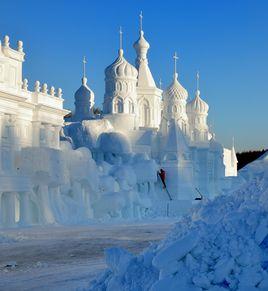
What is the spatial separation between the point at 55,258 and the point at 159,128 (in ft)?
148

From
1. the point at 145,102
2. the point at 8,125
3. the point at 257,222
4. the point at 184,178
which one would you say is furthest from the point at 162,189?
the point at 257,222

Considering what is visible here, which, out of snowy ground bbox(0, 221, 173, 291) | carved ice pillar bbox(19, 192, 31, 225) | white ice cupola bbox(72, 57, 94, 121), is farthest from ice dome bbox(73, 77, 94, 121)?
snowy ground bbox(0, 221, 173, 291)

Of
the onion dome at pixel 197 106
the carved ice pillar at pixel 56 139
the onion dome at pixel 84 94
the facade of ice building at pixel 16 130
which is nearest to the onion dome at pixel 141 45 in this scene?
the onion dome at pixel 84 94

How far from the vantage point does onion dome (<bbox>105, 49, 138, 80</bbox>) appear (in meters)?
58.1

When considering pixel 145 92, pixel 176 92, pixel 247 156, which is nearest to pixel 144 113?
pixel 145 92

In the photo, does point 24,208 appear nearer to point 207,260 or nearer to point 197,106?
point 207,260

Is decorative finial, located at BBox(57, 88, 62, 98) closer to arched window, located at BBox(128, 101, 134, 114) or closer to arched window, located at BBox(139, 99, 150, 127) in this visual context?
arched window, located at BBox(128, 101, 134, 114)

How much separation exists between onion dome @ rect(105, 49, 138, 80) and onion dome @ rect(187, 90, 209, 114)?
40.9ft

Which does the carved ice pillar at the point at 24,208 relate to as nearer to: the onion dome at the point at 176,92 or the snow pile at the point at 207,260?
the snow pile at the point at 207,260

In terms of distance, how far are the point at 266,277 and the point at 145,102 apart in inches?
2129

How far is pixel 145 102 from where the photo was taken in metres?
61.9

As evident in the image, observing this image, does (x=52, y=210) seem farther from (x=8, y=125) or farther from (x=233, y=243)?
(x=233, y=243)

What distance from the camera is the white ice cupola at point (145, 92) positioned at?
202 feet

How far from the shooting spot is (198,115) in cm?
6912
